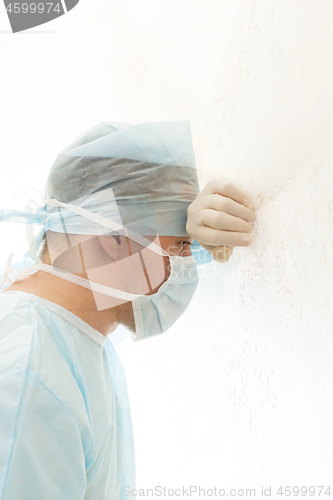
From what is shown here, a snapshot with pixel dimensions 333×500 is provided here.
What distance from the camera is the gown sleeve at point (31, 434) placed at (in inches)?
23.1

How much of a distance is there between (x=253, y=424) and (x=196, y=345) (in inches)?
10.0

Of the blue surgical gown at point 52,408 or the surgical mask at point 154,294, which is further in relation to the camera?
the surgical mask at point 154,294

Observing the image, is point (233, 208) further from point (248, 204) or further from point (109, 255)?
point (109, 255)

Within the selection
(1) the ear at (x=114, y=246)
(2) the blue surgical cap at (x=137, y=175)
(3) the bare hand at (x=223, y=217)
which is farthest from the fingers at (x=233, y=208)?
(1) the ear at (x=114, y=246)

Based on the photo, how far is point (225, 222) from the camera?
0.72 m

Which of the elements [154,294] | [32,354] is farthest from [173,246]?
[32,354]

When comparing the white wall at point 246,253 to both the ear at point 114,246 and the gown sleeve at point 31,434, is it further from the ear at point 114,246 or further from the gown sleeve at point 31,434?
the gown sleeve at point 31,434

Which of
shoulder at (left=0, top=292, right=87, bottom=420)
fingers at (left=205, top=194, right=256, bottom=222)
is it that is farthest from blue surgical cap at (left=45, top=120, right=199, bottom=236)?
shoulder at (left=0, top=292, right=87, bottom=420)

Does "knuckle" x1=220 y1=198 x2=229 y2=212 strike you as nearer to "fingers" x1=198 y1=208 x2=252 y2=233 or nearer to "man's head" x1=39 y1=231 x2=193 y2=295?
"fingers" x1=198 y1=208 x2=252 y2=233

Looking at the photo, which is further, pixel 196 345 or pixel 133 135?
pixel 196 345

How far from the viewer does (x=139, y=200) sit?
31.2 inches

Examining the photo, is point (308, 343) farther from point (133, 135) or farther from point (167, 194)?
point (133, 135)

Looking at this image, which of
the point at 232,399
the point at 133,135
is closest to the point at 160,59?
the point at 133,135

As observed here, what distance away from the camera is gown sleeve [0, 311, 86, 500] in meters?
0.59
